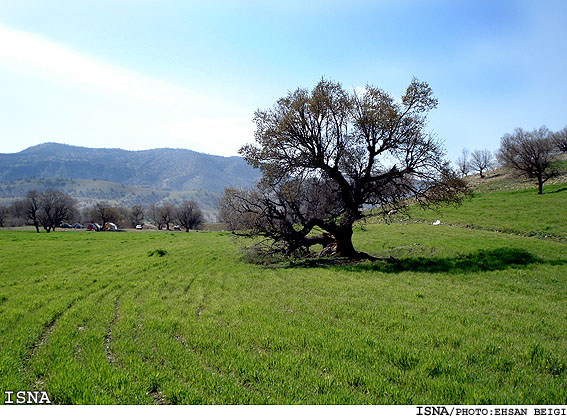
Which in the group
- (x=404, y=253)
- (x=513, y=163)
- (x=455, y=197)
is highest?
(x=513, y=163)

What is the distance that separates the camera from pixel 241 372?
19.2ft

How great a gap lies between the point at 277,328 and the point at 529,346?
566 centimetres

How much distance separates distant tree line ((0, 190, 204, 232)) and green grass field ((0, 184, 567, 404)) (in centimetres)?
9812

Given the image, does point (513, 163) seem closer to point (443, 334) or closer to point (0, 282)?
point (443, 334)

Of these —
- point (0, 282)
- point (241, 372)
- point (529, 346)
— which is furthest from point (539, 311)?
point (0, 282)

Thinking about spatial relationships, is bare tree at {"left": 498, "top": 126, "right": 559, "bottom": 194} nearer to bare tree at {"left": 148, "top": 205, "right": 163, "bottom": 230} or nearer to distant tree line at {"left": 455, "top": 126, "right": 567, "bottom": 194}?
distant tree line at {"left": 455, "top": 126, "right": 567, "bottom": 194}

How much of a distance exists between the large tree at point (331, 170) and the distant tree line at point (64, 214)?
94.7m

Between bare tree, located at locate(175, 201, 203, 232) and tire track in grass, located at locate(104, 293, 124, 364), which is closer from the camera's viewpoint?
tire track in grass, located at locate(104, 293, 124, 364)

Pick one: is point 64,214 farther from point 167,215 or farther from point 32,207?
point 167,215

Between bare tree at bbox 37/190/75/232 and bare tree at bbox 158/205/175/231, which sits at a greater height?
bare tree at bbox 37/190/75/232

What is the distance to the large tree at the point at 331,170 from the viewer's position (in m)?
20.6

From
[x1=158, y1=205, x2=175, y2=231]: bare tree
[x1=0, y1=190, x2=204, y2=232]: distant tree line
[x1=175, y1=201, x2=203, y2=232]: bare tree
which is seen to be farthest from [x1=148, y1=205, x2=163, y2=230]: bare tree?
[x1=175, y1=201, x2=203, y2=232]: bare tree

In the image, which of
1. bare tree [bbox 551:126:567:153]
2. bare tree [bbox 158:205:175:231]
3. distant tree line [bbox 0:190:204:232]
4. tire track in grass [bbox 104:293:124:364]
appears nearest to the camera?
tire track in grass [bbox 104:293:124:364]

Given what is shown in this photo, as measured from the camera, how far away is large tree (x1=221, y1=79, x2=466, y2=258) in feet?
67.7
